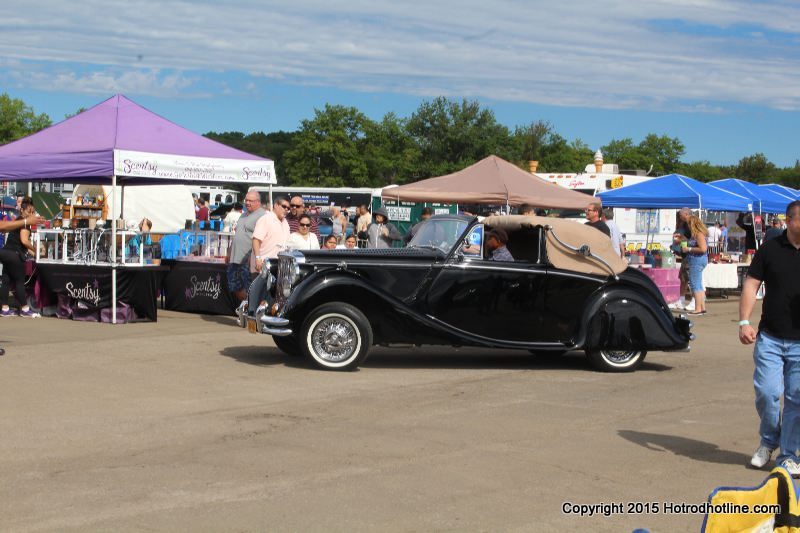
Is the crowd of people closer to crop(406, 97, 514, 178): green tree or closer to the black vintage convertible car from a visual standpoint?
the black vintage convertible car

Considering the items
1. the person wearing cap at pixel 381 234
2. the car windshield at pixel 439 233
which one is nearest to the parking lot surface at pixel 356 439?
the car windshield at pixel 439 233

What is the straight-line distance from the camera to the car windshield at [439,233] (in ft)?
37.9

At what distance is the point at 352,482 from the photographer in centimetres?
638

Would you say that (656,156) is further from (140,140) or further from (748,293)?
(748,293)

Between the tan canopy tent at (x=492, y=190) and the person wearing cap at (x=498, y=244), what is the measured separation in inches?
315

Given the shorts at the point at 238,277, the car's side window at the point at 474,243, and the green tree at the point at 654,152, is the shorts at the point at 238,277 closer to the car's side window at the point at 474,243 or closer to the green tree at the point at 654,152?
the car's side window at the point at 474,243

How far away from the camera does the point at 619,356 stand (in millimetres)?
11516

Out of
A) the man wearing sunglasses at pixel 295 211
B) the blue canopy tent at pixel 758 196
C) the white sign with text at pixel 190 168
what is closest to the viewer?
the white sign with text at pixel 190 168

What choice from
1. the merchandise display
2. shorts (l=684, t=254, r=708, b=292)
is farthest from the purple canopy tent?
shorts (l=684, t=254, r=708, b=292)

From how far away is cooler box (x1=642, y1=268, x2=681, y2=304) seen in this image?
1997 centimetres

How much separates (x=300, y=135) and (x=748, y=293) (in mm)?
73068

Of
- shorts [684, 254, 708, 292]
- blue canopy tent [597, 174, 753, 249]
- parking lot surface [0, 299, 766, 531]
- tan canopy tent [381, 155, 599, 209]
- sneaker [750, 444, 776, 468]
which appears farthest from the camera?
blue canopy tent [597, 174, 753, 249]

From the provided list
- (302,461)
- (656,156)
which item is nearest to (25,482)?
(302,461)

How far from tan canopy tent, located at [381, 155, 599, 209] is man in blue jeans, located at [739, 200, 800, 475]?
12.5 m
